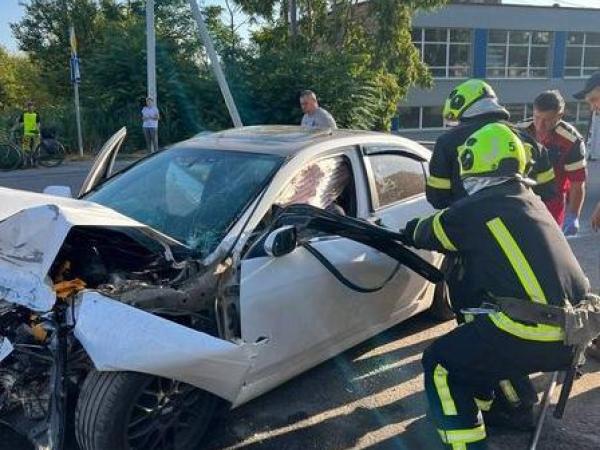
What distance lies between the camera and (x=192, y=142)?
14.0 ft

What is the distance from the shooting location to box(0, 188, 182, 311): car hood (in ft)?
8.87

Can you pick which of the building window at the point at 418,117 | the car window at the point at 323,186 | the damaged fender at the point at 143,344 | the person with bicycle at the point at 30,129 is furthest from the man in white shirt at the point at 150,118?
the building window at the point at 418,117

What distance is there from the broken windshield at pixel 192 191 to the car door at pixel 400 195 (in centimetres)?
79

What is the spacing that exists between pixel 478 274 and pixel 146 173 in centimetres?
223

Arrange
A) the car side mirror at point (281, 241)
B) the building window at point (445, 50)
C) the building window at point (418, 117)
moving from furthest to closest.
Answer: the building window at point (418, 117) → the building window at point (445, 50) → the car side mirror at point (281, 241)

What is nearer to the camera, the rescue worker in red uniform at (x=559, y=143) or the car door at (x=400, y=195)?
the car door at (x=400, y=195)

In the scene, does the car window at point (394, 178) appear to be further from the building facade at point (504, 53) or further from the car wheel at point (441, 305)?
the building facade at point (504, 53)

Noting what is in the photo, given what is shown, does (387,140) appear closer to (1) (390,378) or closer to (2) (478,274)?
(1) (390,378)

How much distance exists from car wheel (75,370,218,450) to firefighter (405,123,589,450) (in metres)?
1.09

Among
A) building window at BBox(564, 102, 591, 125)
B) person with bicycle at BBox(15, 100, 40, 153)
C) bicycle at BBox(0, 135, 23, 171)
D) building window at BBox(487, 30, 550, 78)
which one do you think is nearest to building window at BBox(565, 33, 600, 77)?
building window at BBox(487, 30, 550, 78)

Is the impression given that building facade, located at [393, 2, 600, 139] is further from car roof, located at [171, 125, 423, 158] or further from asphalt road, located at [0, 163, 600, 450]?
asphalt road, located at [0, 163, 600, 450]

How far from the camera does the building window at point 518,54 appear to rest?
33.9 m

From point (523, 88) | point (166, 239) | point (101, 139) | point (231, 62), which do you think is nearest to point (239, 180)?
point (166, 239)

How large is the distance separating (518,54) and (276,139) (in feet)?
112
